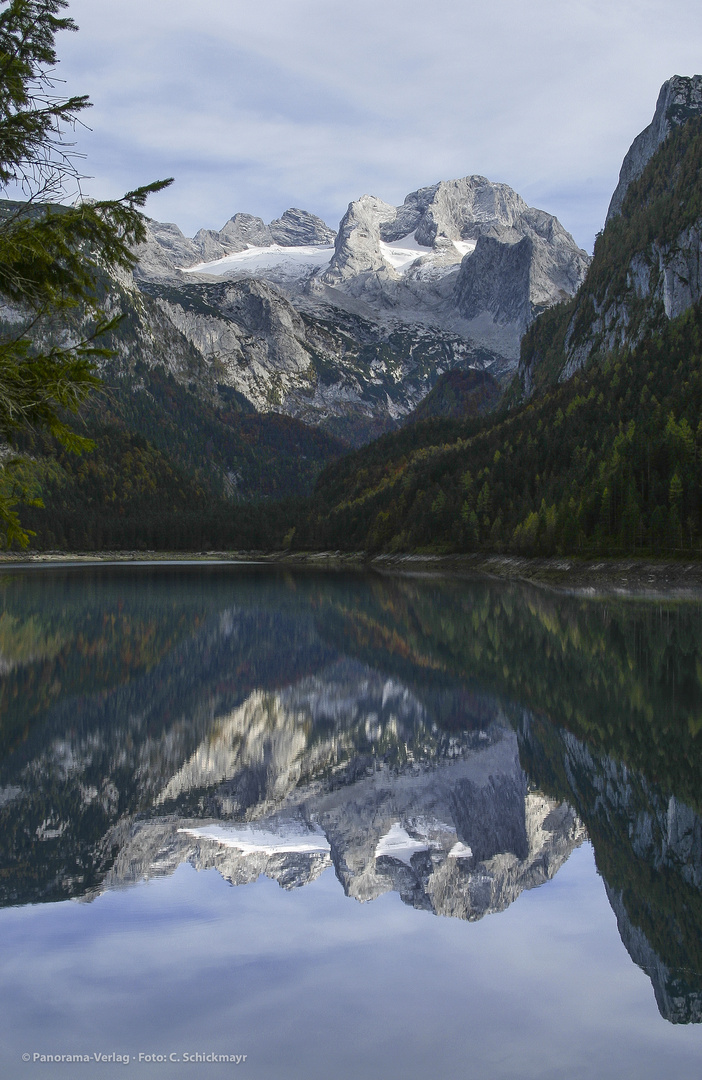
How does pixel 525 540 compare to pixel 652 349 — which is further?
pixel 652 349

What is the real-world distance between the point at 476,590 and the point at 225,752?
2588 inches

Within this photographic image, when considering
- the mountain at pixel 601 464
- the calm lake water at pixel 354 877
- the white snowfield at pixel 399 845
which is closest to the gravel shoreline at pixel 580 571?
the mountain at pixel 601 464

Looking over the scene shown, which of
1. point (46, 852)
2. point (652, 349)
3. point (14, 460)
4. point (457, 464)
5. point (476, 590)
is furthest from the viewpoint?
point (457, 464)

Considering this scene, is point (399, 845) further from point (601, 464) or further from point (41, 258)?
point (601, 464)

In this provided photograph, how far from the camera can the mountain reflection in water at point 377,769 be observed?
501 inches

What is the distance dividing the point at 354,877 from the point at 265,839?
2.23 meters

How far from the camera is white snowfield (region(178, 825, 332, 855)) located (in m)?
14.3

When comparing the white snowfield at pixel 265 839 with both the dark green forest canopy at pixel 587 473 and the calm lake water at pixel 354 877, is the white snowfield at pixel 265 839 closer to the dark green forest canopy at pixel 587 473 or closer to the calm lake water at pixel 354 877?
the calm lake water at pixel 354 877

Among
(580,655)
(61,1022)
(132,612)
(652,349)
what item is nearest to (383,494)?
(652,349)

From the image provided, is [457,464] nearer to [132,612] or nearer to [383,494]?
[383,494]

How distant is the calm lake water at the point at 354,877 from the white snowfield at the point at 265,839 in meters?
0.05

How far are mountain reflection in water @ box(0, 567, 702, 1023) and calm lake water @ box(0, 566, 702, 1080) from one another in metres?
0.08

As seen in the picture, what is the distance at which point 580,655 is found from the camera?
36.1m

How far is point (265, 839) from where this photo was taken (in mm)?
14766
